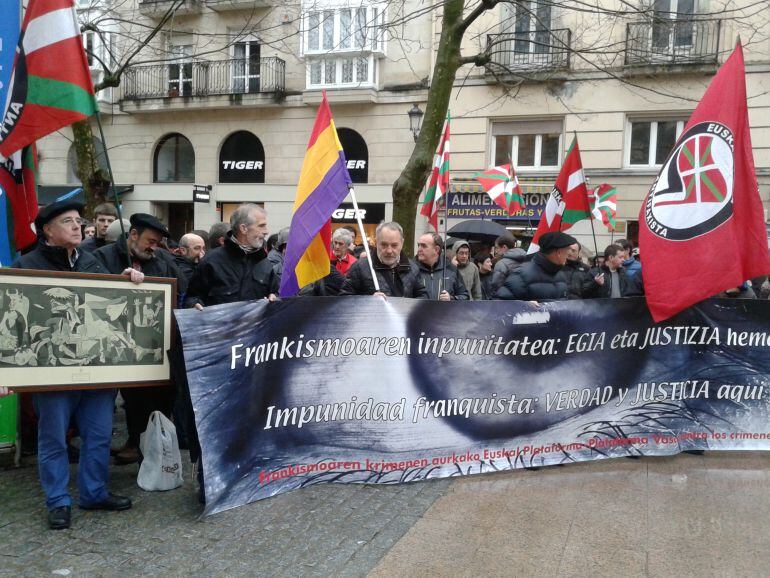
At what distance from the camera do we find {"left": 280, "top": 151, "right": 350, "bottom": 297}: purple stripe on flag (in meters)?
4.74

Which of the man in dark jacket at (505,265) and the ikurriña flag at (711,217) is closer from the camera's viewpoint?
the ikurriña flag at (711,217)

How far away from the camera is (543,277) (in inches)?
225

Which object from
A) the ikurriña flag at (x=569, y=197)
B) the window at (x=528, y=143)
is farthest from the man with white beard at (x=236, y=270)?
the window at (x=528, y=143)

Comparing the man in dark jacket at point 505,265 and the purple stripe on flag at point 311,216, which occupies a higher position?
the purple stripe on flag at point 311,216

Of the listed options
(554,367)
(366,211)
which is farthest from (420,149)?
(366,211)

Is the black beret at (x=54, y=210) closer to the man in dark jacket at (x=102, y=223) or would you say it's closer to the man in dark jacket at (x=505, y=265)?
the man in dark jacket at (x=102, y=223)

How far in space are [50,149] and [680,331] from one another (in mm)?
23339

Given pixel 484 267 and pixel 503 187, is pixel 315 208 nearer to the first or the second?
pixel 484 267

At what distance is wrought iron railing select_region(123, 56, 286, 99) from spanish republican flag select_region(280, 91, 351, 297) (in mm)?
17055

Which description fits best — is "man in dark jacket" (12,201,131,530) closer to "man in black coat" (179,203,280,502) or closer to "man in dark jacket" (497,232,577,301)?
"man in black coat" (179,203,280,502)

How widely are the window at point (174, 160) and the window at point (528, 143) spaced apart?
9948 millimetres

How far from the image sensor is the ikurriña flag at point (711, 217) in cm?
515

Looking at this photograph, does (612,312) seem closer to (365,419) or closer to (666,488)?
(666,488)

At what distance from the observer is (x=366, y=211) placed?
20641 millimetres
